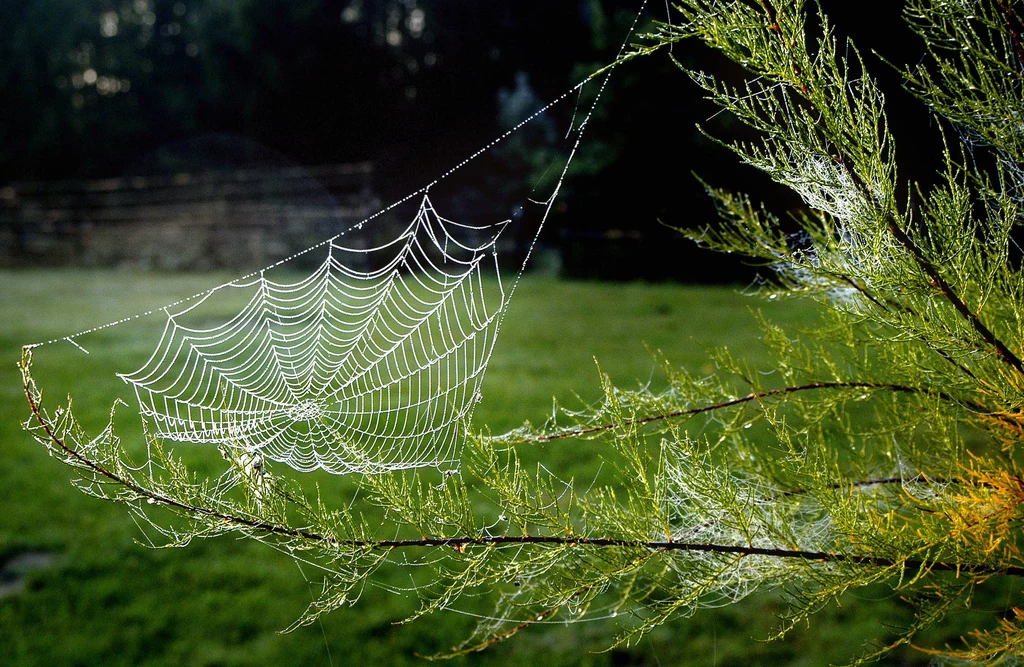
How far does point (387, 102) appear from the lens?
Result: 11.2 metres

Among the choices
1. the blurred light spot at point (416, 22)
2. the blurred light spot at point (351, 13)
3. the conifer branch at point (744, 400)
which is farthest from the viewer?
the blurred light spot at point (351, 13)

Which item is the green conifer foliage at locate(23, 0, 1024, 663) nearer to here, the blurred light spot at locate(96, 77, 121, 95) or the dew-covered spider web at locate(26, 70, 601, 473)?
the dew-covered spider web at locate(26, 70, 601, 473)

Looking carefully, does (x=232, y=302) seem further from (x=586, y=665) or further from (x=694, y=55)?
(x=586, y=665)

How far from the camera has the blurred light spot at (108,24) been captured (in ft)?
44.2

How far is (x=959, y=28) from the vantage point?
914 mm

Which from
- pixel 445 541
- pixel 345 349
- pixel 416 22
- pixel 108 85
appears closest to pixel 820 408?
pixel 445 541

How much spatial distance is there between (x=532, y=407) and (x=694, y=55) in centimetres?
268

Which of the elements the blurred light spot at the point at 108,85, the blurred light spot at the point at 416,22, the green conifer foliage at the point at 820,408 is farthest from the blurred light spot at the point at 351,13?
the green conifer foliage at the point at 820,408

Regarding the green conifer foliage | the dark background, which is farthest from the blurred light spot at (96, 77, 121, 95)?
the green conifer foliage

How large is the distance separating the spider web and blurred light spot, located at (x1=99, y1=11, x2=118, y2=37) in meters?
8.35

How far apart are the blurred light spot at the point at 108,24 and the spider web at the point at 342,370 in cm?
835

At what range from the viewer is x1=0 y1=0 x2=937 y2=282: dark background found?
254 inches

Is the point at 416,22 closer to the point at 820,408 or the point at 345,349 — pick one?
the point at 345,349

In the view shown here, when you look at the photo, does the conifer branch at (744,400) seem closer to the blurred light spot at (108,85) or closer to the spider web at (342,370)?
the spider web at (342,370)
